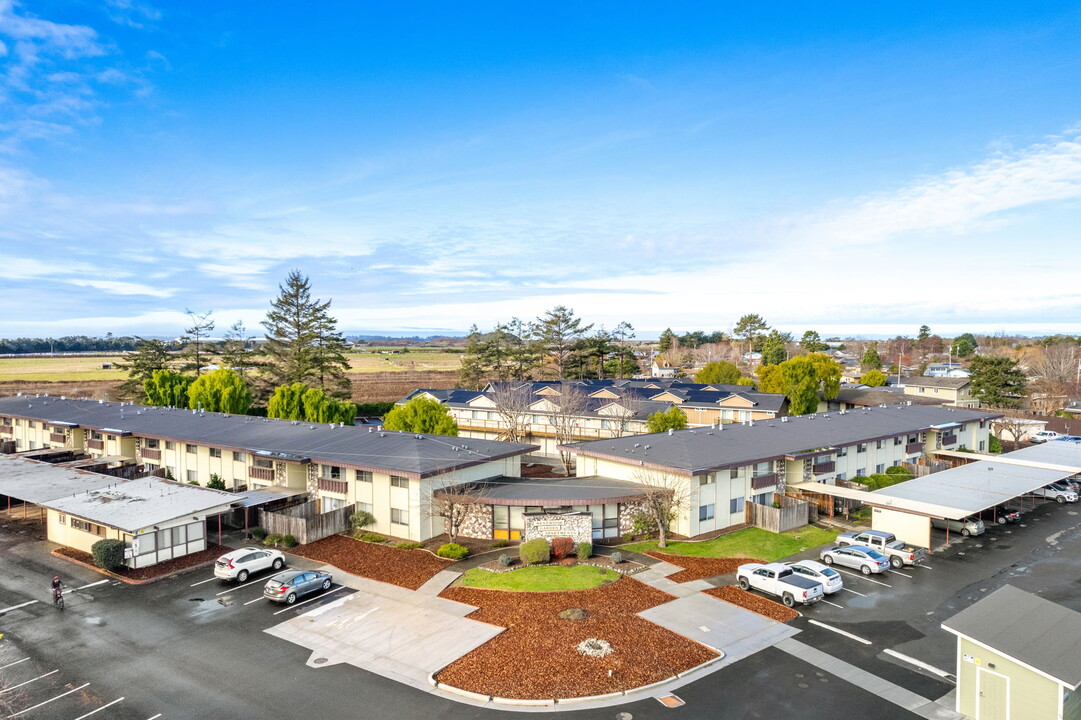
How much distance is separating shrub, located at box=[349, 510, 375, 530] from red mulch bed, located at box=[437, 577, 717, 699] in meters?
11.0

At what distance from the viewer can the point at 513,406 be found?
65188 mm

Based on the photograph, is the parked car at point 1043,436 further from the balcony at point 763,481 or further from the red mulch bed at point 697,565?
the red mulch bed at point 697,565

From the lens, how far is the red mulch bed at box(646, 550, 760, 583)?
30.7 m

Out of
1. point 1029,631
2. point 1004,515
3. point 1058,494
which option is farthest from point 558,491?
point 1058,494

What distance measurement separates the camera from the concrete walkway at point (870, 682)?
18984 millimetres

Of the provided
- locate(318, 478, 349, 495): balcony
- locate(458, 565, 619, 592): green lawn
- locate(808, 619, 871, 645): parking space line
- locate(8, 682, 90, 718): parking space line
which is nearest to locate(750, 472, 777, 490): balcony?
locate(458, 565, 619, 592): green lawn

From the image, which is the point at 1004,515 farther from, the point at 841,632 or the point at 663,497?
the point at 841,632

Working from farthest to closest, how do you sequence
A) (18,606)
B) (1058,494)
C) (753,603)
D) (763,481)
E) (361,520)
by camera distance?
(1058,494) → (763,481) → (361,520) → (18,606) → (753,603)

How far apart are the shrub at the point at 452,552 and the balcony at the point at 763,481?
62.8 ft

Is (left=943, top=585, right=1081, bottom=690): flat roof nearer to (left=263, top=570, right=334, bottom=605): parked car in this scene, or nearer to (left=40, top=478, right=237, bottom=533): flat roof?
(left=263, top=570, right=334, bottom=605): parked car

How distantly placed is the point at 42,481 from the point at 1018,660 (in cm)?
5419

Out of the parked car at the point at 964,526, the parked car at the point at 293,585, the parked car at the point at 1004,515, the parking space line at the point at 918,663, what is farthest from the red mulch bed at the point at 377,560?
the parked car at the point at 1004,515

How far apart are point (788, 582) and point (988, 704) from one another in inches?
387

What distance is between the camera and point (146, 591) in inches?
1156
